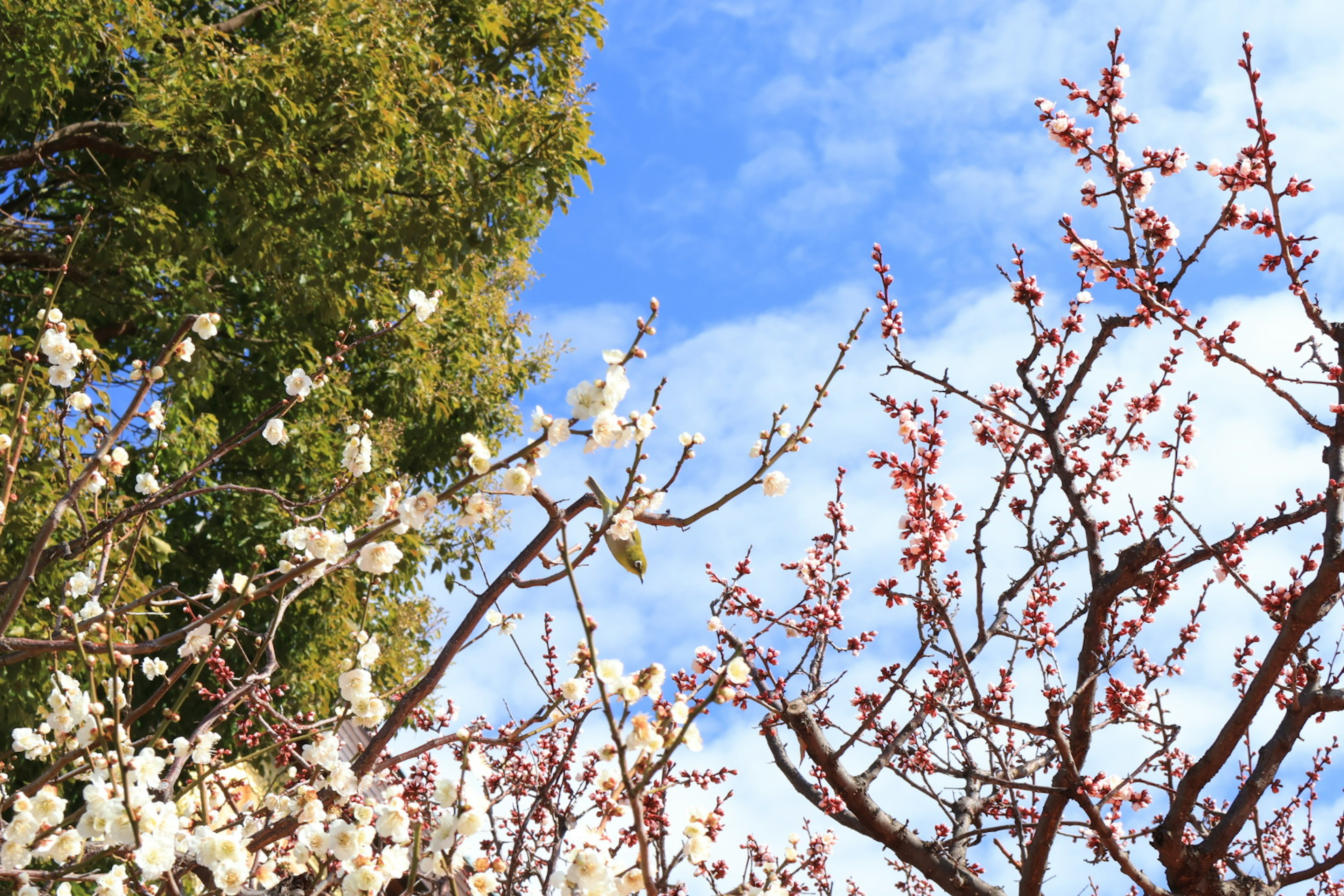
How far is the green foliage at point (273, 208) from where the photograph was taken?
25.4ft

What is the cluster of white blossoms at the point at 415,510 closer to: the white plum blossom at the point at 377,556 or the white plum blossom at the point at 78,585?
the white plum blossom at the point at 377,556

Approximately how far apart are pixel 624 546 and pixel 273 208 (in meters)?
6.99

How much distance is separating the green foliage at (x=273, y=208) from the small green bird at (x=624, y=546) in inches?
191

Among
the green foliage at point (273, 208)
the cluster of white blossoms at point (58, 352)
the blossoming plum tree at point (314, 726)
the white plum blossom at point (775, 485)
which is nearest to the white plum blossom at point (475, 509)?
the blossoming plum tree at point (314, 726)

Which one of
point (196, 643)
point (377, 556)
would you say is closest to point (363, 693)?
point (377, 556)

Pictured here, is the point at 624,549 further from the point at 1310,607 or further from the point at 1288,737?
the point at 1288,737

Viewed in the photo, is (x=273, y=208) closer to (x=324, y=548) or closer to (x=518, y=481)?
(x=324, y=548)

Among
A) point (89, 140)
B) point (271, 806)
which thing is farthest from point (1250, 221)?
point (89, 140)

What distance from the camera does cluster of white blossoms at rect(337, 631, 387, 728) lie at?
2.84 m

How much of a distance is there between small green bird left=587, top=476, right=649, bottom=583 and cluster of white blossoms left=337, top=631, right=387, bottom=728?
33.5 inches

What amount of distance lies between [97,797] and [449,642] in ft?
2.68

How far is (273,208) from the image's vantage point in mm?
8328

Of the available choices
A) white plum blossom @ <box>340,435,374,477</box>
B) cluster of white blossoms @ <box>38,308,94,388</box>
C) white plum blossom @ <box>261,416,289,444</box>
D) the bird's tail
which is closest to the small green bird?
the bird's tail

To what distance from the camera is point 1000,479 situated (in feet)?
14.7
